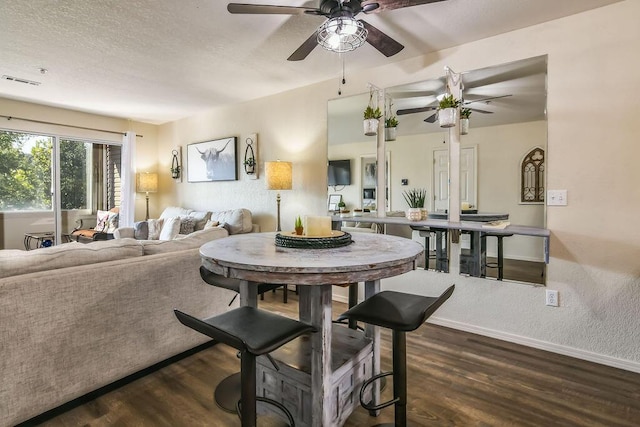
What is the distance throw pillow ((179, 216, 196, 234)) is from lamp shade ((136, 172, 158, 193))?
1344 mm

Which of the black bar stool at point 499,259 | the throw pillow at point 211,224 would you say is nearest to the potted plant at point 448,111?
the black bar stool at point 499,259

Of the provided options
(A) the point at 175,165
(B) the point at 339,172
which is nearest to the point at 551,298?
(B) the point at 339,172

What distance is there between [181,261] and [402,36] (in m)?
2.35

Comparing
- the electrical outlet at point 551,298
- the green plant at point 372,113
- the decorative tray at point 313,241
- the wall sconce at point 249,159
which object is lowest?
the electrical outlet at point 551,298

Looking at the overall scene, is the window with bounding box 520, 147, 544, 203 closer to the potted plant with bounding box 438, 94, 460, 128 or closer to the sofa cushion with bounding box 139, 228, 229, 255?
the potted plant with bounding box 438, 94, 460, 128

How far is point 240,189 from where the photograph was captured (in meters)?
4.51

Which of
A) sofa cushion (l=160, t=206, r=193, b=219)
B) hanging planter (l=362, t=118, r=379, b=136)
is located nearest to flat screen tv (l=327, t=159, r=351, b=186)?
hanging planter (l=362, t=118, r=379, b=136)

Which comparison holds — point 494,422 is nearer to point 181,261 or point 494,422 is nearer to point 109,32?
point 181,261

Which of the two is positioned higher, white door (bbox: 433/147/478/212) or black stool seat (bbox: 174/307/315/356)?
white door (bbox: 433/147/478/212)

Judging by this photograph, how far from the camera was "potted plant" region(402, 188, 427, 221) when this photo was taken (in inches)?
113

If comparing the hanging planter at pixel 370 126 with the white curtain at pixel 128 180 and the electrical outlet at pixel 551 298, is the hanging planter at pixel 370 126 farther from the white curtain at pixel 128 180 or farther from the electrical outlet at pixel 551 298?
the white curtain at pixel 128 180

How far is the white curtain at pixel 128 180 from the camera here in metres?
5.21

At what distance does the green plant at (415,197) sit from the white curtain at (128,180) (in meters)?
→ 4.40

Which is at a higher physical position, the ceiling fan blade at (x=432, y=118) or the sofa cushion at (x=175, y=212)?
the ceiling fan blade at (x=432, y=118)
